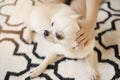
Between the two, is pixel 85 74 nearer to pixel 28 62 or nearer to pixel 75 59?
pixel 75 59

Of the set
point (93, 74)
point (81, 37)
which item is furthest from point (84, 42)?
point (93, 74)

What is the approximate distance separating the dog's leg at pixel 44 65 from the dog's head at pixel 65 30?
175 mm

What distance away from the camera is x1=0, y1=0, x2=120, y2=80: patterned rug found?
3.65 ft

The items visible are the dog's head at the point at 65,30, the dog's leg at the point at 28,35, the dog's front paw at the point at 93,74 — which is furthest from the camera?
the dog's leg at the point at 28,35

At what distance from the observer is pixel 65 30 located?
935 mm

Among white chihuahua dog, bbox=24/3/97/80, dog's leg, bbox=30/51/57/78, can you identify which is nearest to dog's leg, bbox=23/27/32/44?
white chihuahua dog, bbox=24/3/97/80

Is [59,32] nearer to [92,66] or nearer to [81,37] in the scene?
[81,37]

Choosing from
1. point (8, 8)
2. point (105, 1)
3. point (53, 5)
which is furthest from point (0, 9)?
point (105, 1)

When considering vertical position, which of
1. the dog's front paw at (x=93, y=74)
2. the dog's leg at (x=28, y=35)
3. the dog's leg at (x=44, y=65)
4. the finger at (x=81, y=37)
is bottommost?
the dog's front paw at (x=93, y=74)

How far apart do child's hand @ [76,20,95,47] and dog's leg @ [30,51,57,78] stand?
180mm

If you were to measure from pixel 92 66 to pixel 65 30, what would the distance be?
0.28 meters

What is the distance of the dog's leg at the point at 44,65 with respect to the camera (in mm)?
1097

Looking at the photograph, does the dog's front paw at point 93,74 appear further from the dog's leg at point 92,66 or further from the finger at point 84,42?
the finger at point 84,42

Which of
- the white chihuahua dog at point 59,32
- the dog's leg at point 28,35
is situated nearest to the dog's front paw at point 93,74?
the white chihuahua dog at point 59,32
